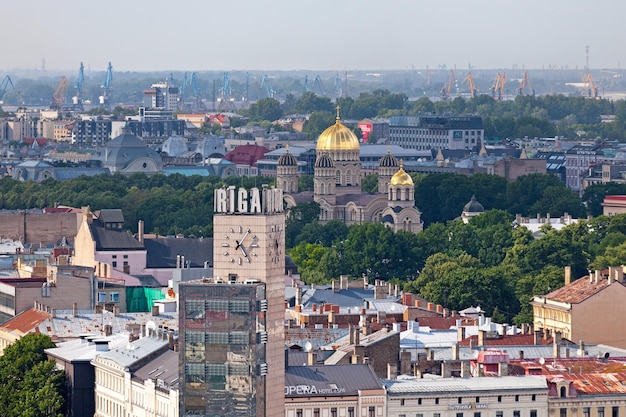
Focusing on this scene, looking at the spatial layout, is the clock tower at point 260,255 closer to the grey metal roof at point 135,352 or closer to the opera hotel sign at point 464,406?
the opera hotel sign at point 464,406

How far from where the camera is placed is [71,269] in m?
110

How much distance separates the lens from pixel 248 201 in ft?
232

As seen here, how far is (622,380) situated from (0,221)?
80.9 metres

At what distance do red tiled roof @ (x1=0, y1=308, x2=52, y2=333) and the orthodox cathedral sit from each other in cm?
6721

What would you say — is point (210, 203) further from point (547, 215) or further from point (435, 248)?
point (435, 248)

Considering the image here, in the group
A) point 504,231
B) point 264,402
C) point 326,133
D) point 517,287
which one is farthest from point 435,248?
point 264,402

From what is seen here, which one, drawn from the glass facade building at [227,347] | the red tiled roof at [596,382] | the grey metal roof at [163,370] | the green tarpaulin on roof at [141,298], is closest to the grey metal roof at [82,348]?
the grey metal roof at [163,370]

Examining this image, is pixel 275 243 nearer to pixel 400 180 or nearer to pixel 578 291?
pixel 578 291

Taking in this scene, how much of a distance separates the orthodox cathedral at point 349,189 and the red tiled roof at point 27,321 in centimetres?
6721

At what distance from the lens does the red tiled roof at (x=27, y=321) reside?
313 feet

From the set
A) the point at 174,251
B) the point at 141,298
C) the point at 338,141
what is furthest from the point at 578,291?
the point at 338,141

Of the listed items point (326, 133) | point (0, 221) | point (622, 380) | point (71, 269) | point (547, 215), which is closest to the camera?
point (622, 380)

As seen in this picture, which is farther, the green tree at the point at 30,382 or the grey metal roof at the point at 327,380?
the green tree at the point at 30,382

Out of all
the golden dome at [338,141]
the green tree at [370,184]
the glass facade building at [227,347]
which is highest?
the glass facade building at [227,347]
